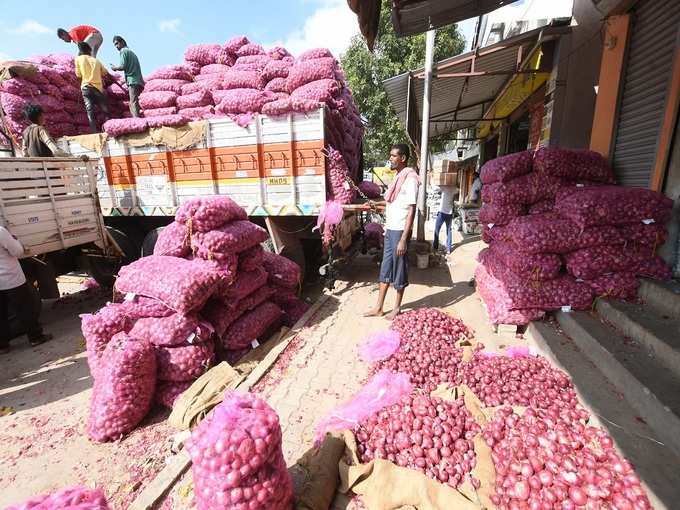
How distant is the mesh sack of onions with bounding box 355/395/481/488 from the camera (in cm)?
201

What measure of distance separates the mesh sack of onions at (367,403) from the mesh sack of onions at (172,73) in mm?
6608

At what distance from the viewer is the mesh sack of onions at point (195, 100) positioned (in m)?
5.80

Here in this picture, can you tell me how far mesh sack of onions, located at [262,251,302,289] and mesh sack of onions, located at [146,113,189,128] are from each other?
2737mm

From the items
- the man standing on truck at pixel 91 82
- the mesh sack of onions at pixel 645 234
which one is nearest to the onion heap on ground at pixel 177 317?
the mesh sack of onions at pixel 645 234

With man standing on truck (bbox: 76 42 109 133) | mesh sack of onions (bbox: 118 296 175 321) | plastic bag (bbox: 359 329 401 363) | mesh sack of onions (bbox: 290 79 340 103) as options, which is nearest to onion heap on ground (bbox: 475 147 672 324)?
plastic bag (bbox: 359 329 401 363)

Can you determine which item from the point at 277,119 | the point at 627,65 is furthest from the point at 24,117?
the point at 627,65

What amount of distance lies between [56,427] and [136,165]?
4401 millimetres

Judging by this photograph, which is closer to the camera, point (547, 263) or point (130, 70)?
point (547, 263)

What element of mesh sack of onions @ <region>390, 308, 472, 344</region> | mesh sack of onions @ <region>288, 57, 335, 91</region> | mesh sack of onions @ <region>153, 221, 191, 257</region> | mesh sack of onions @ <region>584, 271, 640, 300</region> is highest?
mesh sack of onions @ <region>288, 57, 335, 91</region>

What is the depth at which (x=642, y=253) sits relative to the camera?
3072 mm

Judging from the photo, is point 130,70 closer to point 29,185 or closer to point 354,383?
point 29,185

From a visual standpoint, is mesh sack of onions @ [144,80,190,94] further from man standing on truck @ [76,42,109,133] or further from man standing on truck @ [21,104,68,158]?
man standing on truck @ [21,104,68,158]

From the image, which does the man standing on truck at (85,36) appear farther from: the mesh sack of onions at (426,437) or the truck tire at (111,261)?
the mesh sack of onions at (426,437)

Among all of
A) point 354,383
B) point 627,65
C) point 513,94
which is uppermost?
point 513,94
